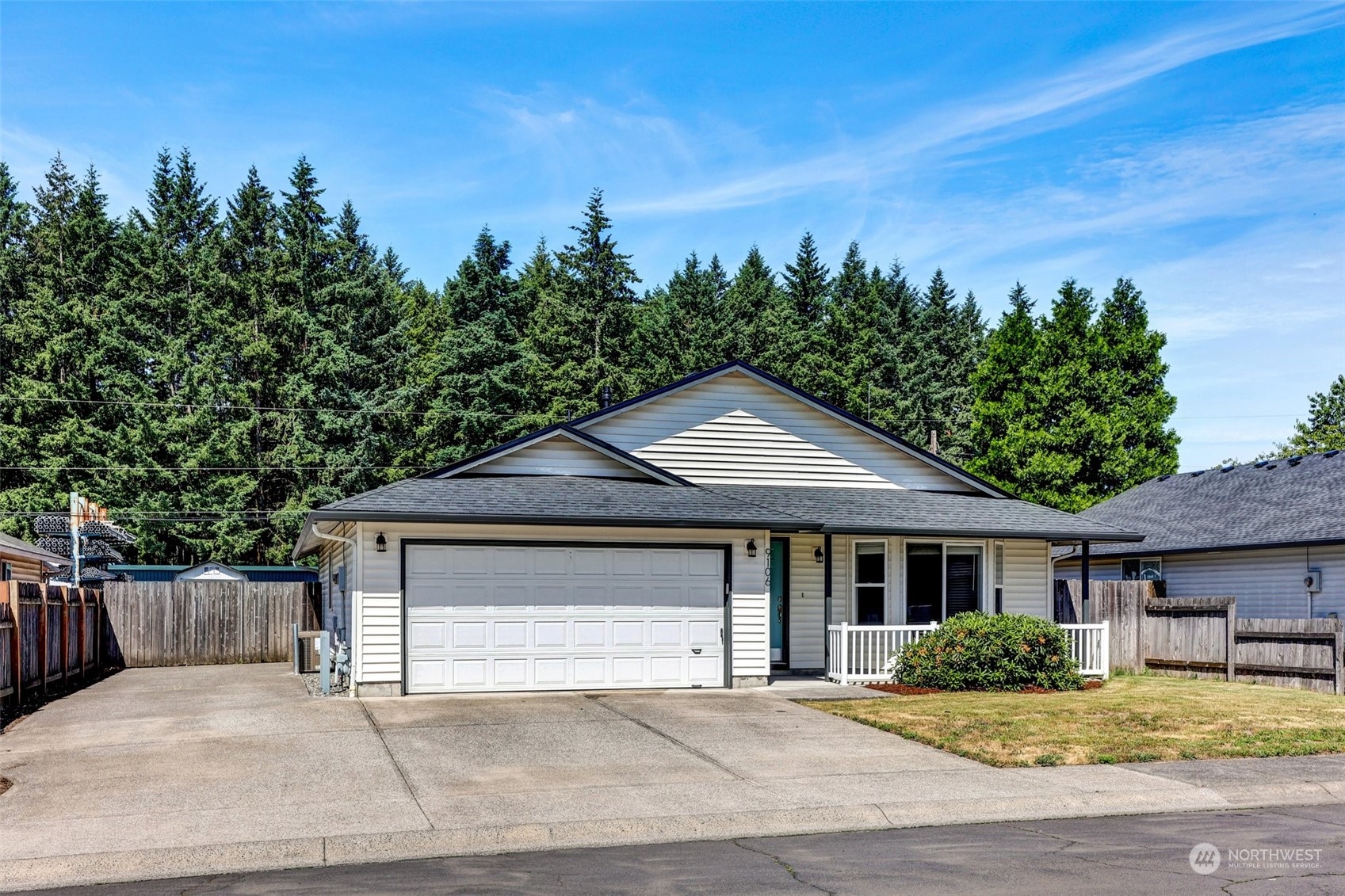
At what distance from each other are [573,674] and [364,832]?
9.06 metres

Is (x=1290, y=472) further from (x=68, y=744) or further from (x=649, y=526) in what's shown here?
(x=68, y=744)

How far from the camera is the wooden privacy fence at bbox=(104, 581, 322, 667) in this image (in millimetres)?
27203

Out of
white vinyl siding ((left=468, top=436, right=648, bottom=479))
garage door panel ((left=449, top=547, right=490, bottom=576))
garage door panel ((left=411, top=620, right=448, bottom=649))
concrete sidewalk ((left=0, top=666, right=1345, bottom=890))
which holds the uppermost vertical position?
white vinyl siding ((left=468, top=436, right=648, bottom=479))

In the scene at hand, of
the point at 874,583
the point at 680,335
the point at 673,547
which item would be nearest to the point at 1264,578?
the point at 874,583

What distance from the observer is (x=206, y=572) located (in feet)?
119

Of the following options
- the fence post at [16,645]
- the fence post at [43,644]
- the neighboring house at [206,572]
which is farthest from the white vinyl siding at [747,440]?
the neighboring house at [206,572]

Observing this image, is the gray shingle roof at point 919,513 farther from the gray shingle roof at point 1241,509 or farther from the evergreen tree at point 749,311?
the evergreen tree at point 749,311

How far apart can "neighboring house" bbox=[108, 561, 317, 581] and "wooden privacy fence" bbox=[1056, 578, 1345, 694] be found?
25683 millimetres

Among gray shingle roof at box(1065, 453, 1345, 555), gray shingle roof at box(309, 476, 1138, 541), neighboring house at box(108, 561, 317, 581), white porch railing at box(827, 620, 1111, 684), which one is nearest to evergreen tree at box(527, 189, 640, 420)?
neighboring house at box(108, 561, 317, 581)

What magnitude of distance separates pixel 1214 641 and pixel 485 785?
600 inches

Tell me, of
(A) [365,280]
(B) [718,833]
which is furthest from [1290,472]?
(A) [365,280]

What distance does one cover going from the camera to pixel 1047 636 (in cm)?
1872

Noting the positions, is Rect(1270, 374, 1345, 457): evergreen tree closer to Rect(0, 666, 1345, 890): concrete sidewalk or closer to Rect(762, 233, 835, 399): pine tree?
Rect(762, 233, 835, 399): pine tree

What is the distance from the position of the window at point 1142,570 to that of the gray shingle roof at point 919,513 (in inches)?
257
